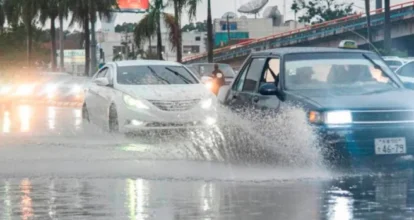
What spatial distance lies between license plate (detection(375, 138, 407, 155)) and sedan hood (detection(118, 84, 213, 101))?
19.0ft

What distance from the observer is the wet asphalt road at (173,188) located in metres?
8.66

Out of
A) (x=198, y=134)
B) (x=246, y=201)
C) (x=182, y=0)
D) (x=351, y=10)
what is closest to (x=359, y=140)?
(x=246, y=201)

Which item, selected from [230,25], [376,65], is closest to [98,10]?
[376,65]

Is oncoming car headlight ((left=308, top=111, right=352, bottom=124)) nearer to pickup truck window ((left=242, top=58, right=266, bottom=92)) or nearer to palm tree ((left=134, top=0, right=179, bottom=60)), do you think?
pickup truck window ((left=242, top=58, right=266, bottom=92))

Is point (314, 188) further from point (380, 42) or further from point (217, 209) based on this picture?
point (380, 42)

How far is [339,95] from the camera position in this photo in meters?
11.2

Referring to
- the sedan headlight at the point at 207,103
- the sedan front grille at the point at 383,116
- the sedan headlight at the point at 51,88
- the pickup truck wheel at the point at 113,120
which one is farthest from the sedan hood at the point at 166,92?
the sedan headlight at the point at 51,88

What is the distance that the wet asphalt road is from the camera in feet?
28.4

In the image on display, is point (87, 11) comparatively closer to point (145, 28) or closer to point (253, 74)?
point (145, 28)

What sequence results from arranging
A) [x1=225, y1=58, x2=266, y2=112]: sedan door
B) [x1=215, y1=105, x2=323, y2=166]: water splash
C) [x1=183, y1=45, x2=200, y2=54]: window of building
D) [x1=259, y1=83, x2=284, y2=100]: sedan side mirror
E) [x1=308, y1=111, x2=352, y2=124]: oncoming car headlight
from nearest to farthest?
[x1=308, y1=111, x2=352, y2=124]: oncoming car headlight < [x1=215, y1=105, x2=323, y2=166]: water splash < [x1=259, y1=83, x2=284, y2=100]: sedan side mirror < [x1=225, y1=58, x2=266, y2=112]: sedan door < [x1=183, y1=45, x2=200, y2=54]: window of building

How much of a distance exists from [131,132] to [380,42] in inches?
2724

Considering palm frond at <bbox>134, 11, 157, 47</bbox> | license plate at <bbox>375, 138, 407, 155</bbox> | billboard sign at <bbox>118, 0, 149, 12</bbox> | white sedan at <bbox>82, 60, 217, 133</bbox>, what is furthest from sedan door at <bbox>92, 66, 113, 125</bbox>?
billboard sign at <bbox>118, 0, 149, 12</bbox>

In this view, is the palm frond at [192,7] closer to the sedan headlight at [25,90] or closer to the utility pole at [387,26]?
the utility pole at [387,26]

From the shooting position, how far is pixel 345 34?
82.6 meters
